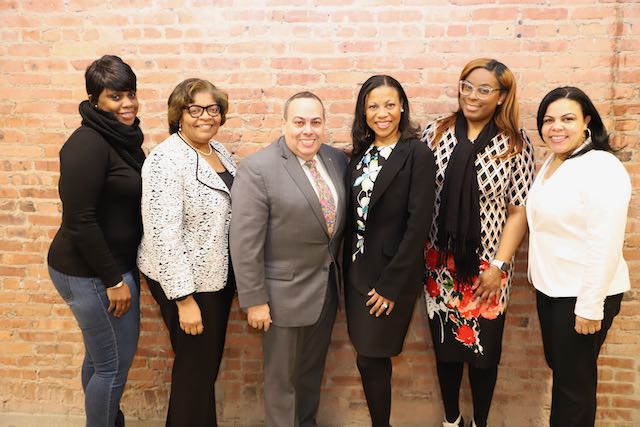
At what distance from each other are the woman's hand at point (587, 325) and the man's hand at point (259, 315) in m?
1.28

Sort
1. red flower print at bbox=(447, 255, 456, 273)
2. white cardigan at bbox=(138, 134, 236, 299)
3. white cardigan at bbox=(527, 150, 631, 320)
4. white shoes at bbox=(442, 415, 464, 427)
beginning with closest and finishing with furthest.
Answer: white cardigan at bbox=(527, 150, 631, 320)
white cardigan at bbox=(138, 134, 236, 299)
red flower print at bbox=(447, 255, 456, 273)
white shoes at bbox=(442, 415, 464, 427)

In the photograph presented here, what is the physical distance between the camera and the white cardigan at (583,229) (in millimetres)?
1948

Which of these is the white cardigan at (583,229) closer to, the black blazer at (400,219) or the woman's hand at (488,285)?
the woman's hand at (488,285)

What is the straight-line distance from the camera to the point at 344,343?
291cm

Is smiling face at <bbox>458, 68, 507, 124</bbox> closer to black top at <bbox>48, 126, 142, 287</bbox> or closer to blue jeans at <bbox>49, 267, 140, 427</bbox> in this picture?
black top at <bbox>48, 126, 142, 287</bbox>

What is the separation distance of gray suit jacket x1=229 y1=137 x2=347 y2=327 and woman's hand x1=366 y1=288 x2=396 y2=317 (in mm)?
216

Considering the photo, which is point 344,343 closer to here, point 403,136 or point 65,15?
point 403,136

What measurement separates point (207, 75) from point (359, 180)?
1.05 metres

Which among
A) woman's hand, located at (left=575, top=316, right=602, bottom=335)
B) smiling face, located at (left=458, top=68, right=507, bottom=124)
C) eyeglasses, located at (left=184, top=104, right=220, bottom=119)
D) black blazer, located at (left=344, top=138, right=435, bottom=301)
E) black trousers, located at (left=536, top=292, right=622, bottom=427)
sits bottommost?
black trousers, located at (left=536, top=292, right=622, bottom=427)

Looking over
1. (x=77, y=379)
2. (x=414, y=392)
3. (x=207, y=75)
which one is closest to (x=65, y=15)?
(x=207, y=75)

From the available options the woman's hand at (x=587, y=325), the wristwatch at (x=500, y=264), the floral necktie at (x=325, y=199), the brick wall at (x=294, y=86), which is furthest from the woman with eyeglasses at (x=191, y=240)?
the woman's hand at (x=587, y=325)

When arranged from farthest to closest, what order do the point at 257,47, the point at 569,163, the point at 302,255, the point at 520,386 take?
the point at 520,386, the point at 257,47, the point at 302,255, the point at 569,163

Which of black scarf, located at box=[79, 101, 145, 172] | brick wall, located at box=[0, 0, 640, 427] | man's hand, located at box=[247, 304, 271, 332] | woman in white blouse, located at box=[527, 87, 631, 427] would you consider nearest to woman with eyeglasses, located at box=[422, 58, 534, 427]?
woman in white blouse, located at box=[527, 87, 631, 427]

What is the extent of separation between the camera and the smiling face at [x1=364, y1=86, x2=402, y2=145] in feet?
7.41
